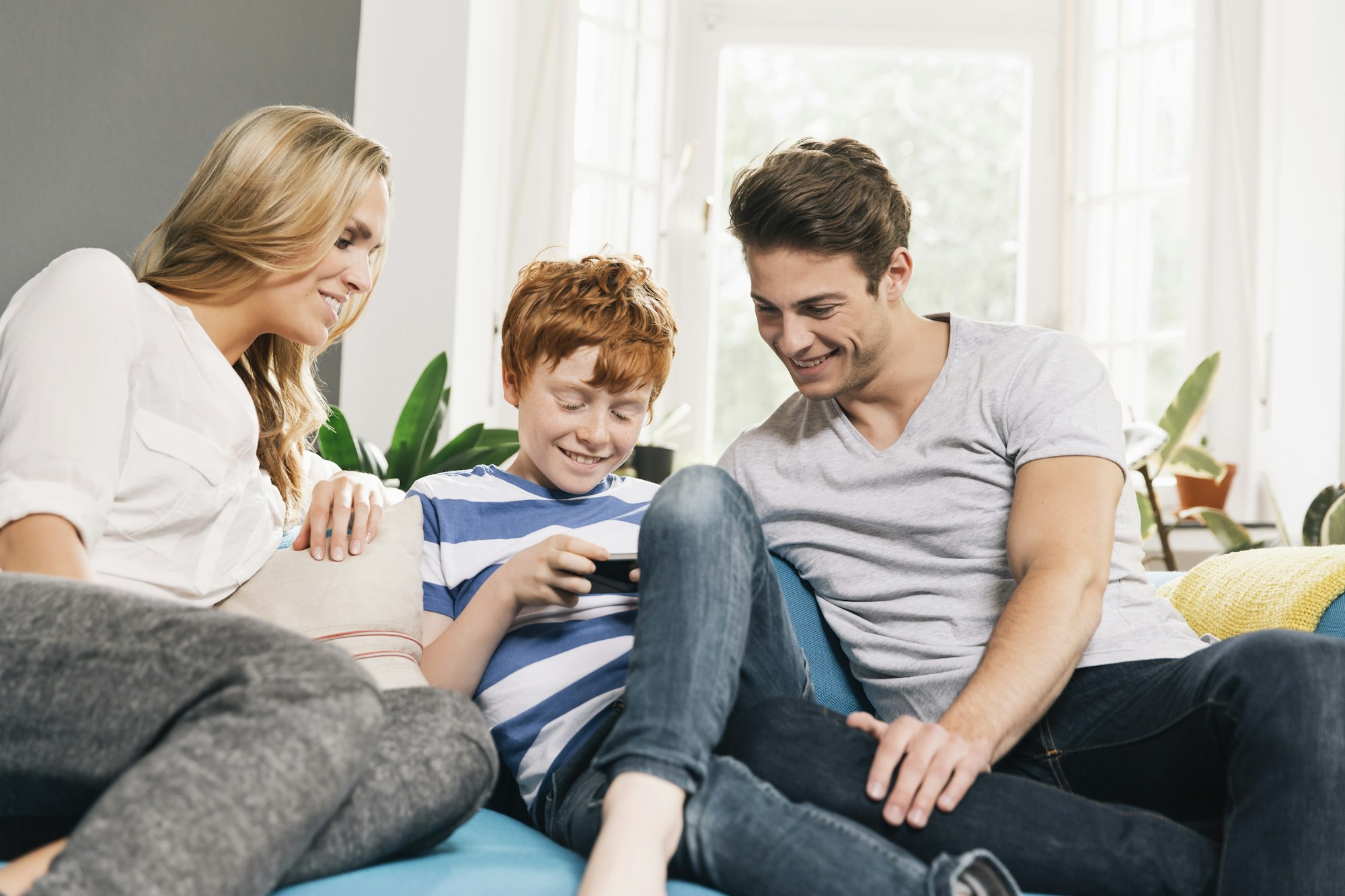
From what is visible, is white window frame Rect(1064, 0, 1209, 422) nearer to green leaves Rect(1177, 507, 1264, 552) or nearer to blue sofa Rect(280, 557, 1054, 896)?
green leaves Rect(1177, 507, 1264, 552)

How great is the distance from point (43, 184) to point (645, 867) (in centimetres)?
157

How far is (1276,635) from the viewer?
98 cm

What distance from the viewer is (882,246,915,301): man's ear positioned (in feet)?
4.50

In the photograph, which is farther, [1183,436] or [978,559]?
[1183,436]

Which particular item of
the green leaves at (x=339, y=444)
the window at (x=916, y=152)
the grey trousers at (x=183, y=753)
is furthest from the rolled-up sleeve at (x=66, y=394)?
the window at (x=916, y=152)

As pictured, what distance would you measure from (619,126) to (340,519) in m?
2.33

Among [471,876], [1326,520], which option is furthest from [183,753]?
[1326,520]

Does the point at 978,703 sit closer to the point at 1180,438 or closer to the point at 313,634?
the point at 313,634

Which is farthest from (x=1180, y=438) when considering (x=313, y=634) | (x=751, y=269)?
(x=313, y=634)

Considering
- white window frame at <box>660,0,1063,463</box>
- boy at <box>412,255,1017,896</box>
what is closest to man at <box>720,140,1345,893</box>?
boy at <box>412,255,1017,896</box>

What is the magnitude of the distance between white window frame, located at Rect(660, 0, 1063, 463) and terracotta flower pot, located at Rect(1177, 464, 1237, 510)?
68cm

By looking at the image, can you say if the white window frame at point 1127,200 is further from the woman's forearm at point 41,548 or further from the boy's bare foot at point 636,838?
the woman's forearm at point 41,548

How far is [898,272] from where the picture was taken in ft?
4.55

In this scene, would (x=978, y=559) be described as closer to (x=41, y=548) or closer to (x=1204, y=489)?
(x=41, y=548)
